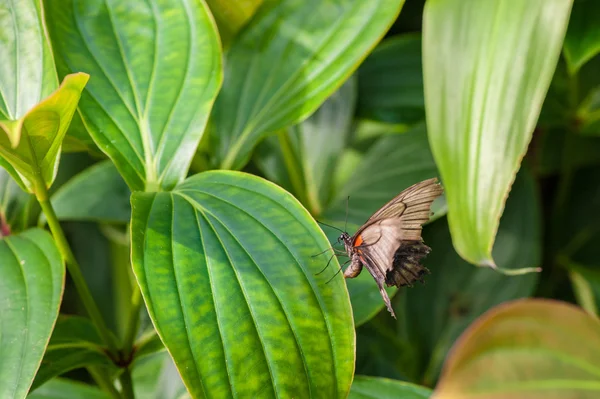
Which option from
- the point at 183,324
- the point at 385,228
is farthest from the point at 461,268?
the point at 183,324

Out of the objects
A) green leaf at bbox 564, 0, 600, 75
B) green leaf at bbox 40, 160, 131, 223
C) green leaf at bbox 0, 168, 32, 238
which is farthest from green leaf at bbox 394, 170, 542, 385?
green leaf at bbox 0, 168, 32, 238

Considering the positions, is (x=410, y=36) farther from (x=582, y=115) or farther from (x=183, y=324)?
(x=183, y=324)

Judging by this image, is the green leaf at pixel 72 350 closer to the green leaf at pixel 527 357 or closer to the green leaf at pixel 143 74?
the green leaf at pixel 143 74

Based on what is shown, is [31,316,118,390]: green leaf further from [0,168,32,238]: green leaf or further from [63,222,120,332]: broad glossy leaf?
[63,222,120,332]: broad glossy leaf

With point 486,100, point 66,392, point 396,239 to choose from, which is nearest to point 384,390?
point 396,239

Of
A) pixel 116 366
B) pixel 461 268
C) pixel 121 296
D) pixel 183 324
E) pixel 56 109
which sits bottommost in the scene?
pixel 121 296

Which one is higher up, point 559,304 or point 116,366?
point 559,304

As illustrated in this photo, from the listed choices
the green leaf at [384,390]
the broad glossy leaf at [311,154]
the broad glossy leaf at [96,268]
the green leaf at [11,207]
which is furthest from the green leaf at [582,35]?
the broad glossy leaf at [96,268]
